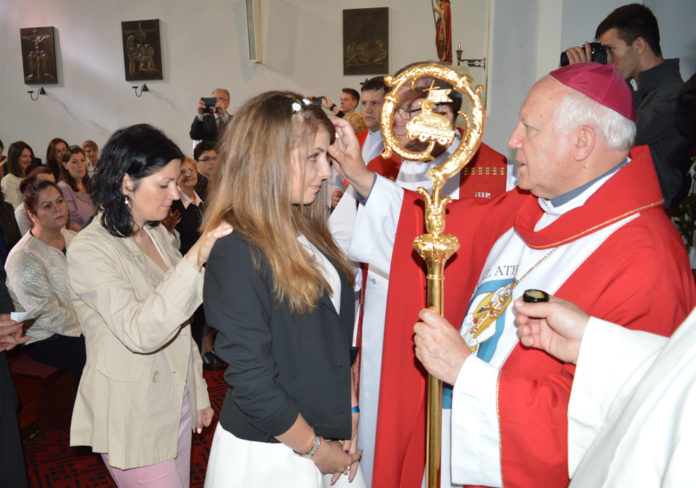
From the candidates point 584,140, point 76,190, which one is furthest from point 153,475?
point 76,190

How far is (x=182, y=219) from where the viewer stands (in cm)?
485

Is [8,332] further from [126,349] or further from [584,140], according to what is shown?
[584,140]

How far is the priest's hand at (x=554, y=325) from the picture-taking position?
1.17m

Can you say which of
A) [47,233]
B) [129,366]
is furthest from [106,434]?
[47,233]

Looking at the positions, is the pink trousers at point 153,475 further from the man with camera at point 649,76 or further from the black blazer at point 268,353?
the man with camera at point 649,76

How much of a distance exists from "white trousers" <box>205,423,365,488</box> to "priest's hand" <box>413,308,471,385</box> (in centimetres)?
50

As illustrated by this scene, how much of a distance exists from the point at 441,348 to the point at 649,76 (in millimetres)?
2592

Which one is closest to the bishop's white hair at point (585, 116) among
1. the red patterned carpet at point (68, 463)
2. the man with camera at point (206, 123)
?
the red patterned carpet at point (68, 463)

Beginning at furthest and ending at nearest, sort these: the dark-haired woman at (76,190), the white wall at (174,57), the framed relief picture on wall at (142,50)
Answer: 1. the framed relief picture on wall at (142,50)
2. the white wall at (174,57)
3. the dark-haired woman at (76,190)

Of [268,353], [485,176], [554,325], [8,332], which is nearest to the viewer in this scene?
[554,325]

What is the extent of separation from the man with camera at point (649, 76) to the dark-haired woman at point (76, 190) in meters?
5.18

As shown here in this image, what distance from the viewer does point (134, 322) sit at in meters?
1.79

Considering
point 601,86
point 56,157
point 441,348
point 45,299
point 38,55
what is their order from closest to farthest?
1. point 441,348
2. point 601,86
3. point 45,299
4. point 56,157
5. point 38,55

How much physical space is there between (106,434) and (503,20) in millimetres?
4702
